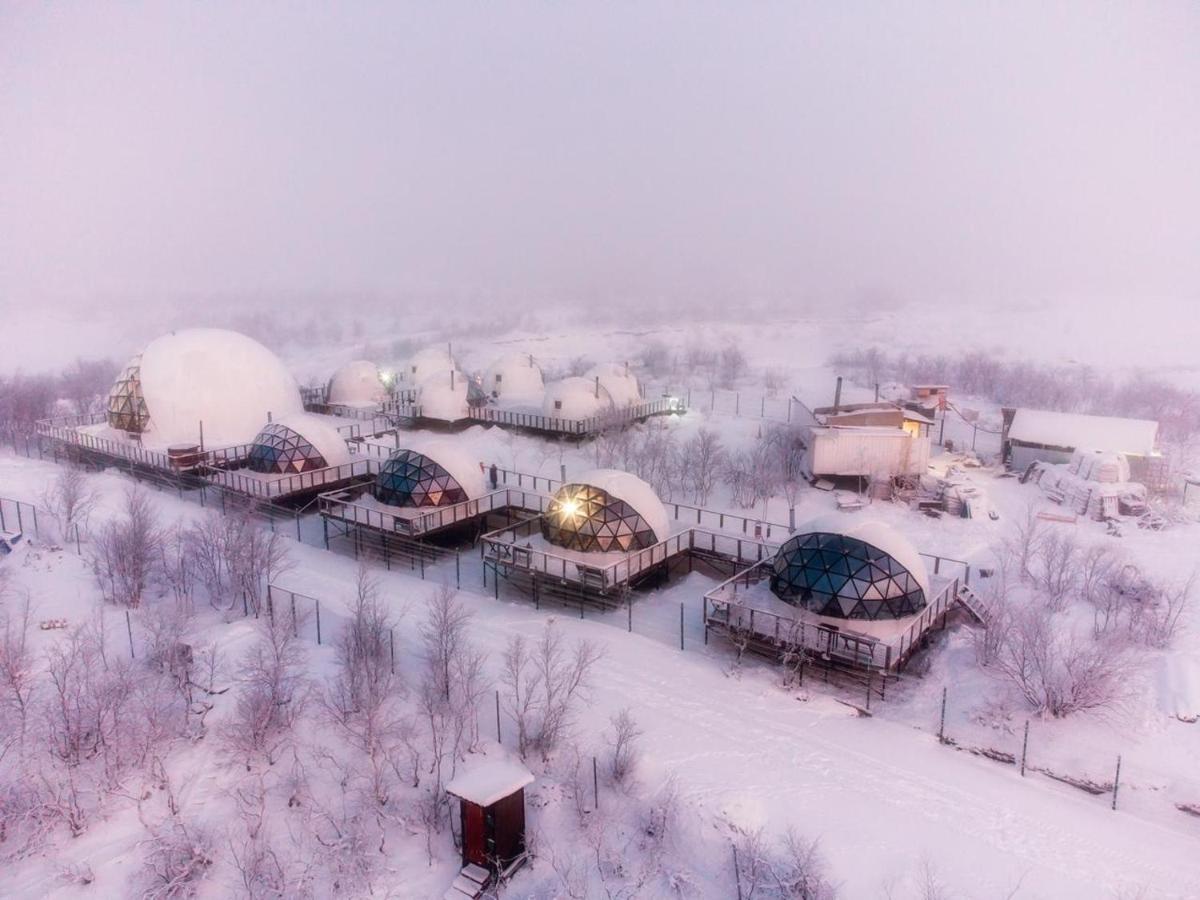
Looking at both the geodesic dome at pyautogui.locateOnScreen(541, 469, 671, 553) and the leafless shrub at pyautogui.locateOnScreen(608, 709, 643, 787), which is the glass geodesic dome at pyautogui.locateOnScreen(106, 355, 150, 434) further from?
the leafless shrub at pyautogui.locateOnScreen(608, 709, 643, 787)

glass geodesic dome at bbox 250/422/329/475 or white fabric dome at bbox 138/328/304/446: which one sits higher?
white fabric dome at bbox 138/328/304/446

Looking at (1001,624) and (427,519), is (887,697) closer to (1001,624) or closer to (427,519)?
(1001,624)

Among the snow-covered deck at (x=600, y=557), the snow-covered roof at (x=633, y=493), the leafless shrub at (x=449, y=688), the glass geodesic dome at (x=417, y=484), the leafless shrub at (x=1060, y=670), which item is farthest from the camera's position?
the glass geodesic dome at (x=417, y=484)

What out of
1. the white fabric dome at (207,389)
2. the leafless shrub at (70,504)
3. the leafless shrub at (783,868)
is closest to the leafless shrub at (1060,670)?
the leafless shrub at (783,868)

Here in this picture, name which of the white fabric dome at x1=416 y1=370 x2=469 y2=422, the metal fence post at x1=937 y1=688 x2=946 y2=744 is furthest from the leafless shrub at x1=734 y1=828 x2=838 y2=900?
the white fabric dome at x1=416 y1=370 x2=469 y2=422

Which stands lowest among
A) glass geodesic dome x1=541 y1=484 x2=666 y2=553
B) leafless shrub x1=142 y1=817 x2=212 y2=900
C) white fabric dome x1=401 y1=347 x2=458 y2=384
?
leafless shrub x1=142 y1=817 x2=212 y2=900

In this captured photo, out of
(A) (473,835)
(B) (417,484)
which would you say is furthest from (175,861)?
(B) (417,484)

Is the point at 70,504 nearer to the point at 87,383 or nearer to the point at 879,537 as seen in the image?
the point at 879,537

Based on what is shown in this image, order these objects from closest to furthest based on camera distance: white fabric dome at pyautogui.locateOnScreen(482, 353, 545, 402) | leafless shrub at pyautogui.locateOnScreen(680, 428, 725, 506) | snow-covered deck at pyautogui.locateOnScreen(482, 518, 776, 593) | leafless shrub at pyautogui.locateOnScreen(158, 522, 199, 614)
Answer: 1. leafless shrub at pyautogui.locateOnScreen(158, 522, 199, 614)
2. snow-covered deck at pyautogui.locateOnScreen(482, 518, 776, 593)
3. leafless shrub at pyautogui.locateOnScreen(680, 428, 725, 506)
4. white fabric dome at pyautogui.locateOnScreen(482, 353, 545, 402)

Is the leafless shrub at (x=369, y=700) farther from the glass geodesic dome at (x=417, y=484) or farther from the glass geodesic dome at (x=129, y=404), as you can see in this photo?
the glass geodesic dome at (x=129, y=404)
